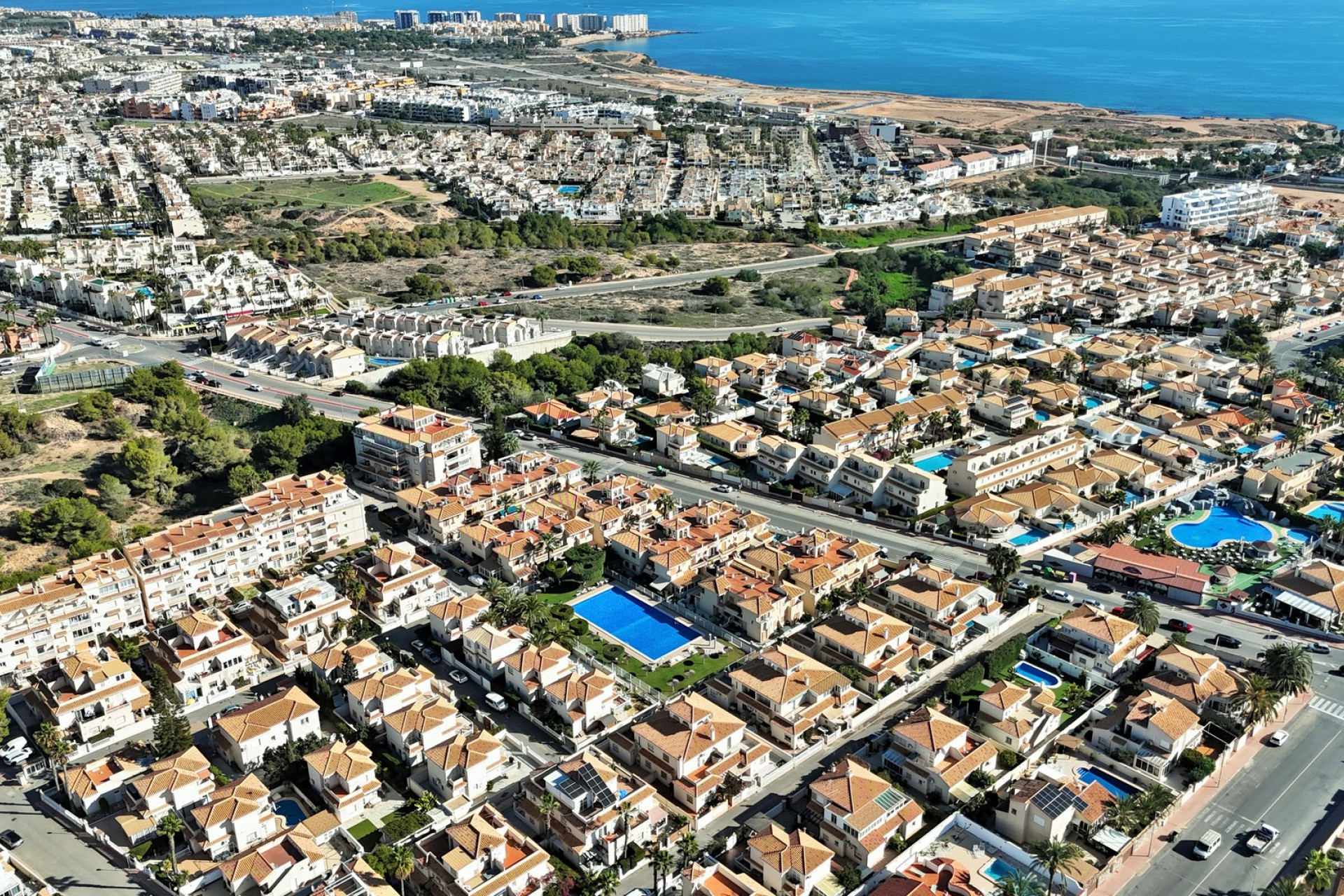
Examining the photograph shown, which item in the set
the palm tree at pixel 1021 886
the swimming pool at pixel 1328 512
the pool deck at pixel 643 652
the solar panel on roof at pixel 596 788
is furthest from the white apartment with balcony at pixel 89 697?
the swimming pool at pixel 1328 512

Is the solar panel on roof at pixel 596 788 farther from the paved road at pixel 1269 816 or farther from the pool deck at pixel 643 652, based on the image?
the paved road at pixel 1269 816

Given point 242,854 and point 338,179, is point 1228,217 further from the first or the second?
point 242,854

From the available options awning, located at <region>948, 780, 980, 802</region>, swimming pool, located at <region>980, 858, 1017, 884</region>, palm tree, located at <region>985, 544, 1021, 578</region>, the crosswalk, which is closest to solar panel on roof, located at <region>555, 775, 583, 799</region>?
awning, located at <region>948, 780, 980, 802</region>

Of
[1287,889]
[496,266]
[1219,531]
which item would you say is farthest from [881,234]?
[1287,889]

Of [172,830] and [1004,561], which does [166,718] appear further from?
[1004,561]

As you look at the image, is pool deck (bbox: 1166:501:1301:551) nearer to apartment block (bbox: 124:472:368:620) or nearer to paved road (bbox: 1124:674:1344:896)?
paved road (bbox: 1124:674:1344:896)

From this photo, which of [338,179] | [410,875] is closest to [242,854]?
[410,875]
